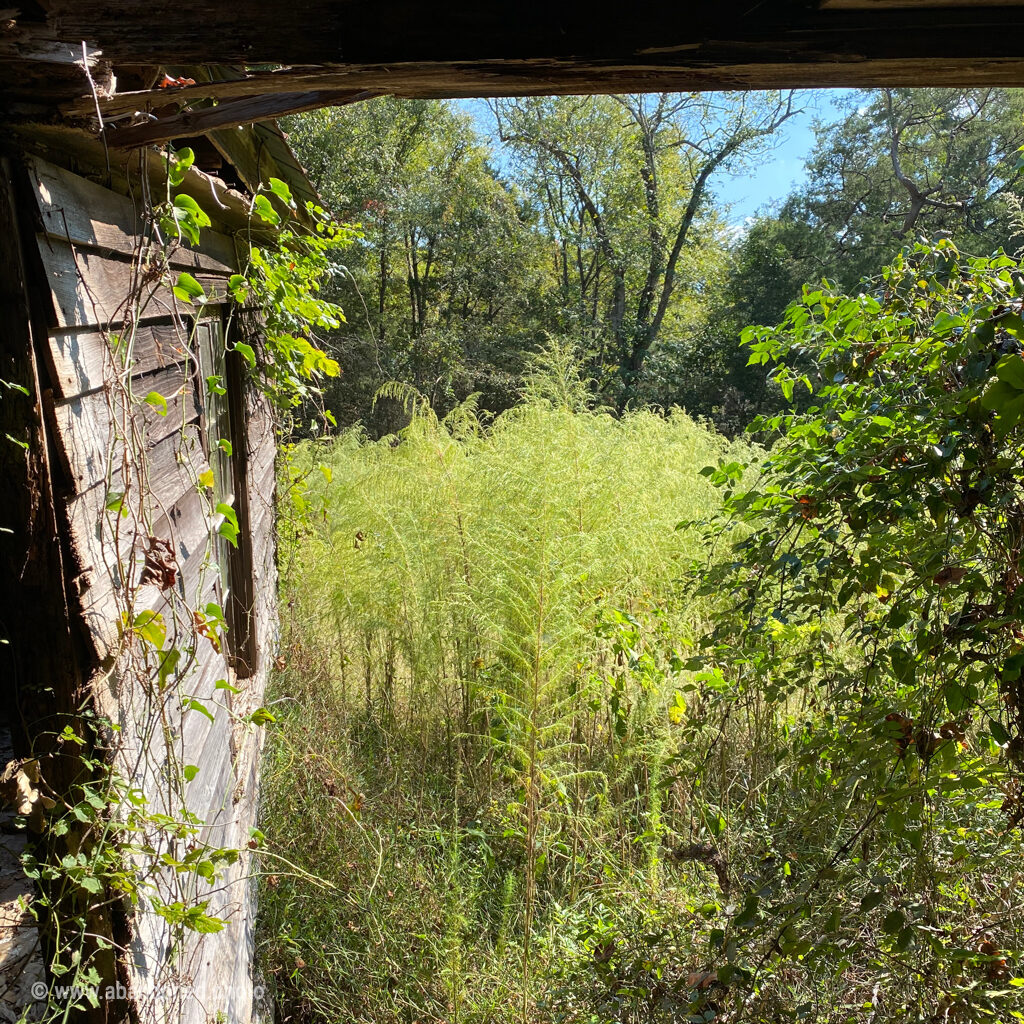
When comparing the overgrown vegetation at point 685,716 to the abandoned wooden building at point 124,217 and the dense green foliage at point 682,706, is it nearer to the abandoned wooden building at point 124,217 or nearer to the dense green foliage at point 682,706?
the dense green foliage at point 682,706

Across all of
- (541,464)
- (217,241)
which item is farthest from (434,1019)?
(217,241)

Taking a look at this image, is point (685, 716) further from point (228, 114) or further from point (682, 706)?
point (228, 114)

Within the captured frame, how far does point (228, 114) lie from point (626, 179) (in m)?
16.9

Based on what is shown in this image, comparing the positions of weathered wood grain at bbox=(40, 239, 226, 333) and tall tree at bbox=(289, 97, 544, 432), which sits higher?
tall tree at bbox=(289, 97, 544, 432)

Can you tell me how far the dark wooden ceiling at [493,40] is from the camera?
1112mm

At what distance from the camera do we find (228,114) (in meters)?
1.33

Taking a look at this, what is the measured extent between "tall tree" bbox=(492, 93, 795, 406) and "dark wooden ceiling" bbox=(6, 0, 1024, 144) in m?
15.1

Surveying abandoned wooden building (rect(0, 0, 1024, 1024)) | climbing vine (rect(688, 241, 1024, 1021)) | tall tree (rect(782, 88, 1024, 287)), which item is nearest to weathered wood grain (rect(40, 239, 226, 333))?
abandoned wooden building (rect(0, 0, 1024, 1024))

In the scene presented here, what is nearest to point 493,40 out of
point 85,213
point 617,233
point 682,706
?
point 85,213

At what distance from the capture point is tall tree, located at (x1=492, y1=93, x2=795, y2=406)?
15.4 m

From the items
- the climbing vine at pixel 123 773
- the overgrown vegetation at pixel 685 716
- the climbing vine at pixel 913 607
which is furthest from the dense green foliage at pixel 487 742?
the climbing vine at pixel 123 773

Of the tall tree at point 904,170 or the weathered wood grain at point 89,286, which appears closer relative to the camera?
the weathered wood grain at point 89,286

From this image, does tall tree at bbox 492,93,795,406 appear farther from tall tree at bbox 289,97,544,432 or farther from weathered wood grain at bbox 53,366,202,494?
weathered wood grain at bbox 53,366,202,494

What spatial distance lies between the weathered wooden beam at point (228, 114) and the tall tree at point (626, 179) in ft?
49.3
